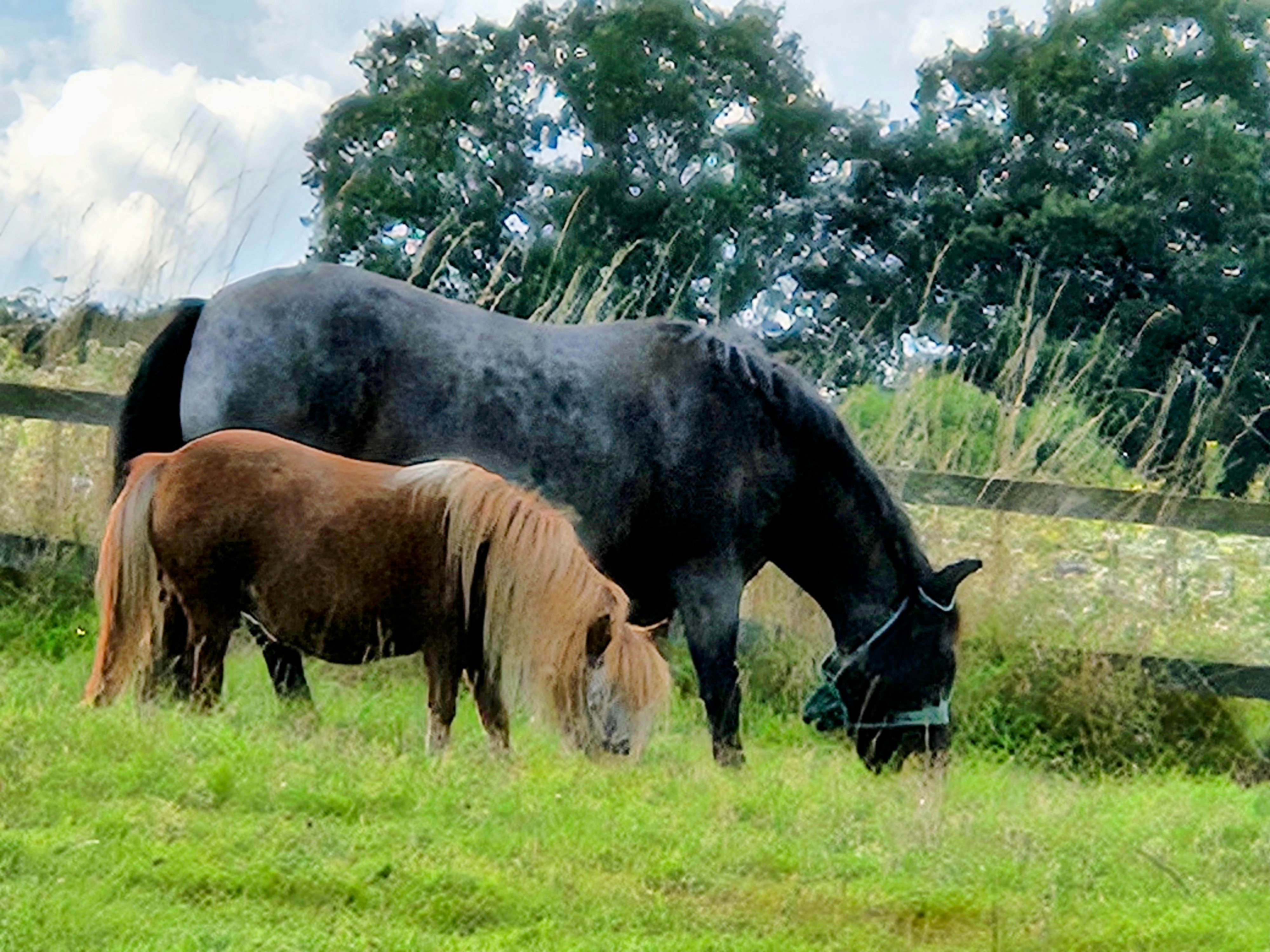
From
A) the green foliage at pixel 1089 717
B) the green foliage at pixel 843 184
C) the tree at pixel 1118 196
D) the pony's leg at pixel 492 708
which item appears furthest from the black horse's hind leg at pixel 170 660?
the tree at pixel 1118 196

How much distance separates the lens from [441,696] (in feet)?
16.8

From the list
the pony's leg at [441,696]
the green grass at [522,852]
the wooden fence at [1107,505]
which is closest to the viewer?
the green grass at [522,852]

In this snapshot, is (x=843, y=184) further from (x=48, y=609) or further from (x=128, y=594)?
(x=128, y=594)

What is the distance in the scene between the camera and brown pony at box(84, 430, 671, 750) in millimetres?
4965

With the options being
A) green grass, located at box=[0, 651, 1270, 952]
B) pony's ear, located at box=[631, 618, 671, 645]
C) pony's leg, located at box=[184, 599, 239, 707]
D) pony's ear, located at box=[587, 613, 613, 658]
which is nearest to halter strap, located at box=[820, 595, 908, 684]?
pony's ear, located at box=[631, 618, 671, 645]

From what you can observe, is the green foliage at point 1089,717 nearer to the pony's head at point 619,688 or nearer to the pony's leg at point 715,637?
the pony's leg at point 715,637

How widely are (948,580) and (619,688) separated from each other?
2016 mm

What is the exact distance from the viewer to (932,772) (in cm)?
613

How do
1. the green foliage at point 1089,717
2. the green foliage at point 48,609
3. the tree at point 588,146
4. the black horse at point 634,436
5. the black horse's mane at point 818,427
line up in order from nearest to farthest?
the black horse at point 634,436, the black horse's mane at point 818,427, the green foliage at point 48,609, the green foliage at point 1089,717, the tree at point 588,146

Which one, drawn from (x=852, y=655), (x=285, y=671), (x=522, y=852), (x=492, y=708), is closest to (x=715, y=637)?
(x=852, y=655)

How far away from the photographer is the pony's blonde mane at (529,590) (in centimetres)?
493

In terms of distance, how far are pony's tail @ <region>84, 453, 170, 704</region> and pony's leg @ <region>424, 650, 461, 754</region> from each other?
96 cm

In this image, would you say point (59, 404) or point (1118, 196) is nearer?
point (59, 404)

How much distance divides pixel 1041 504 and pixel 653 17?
17.5m
